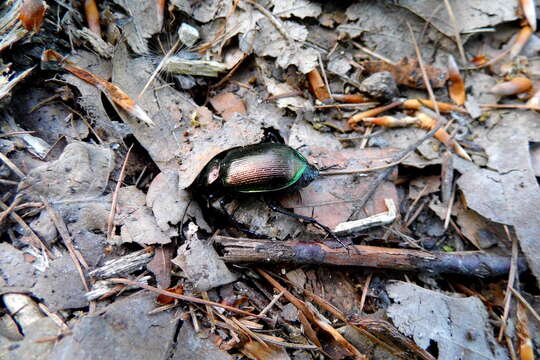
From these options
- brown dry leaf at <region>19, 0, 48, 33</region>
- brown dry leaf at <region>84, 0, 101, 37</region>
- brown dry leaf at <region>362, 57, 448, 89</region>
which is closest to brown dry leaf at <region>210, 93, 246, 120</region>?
brown dry leaf at <region>84, 0, 101, 37</region>

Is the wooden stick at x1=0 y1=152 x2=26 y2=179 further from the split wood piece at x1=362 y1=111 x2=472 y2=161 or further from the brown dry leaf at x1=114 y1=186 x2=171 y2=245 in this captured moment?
the split wood piece at x1=362 y1=111 x2=472 y2=161

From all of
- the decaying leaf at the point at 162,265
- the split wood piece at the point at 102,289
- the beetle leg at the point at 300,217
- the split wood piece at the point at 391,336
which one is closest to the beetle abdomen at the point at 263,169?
the beetle leg at the point at 300,217

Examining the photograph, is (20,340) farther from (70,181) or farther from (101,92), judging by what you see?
(101,92)

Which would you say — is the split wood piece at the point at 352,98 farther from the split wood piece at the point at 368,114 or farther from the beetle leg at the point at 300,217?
the beetle leg at the point at 300,217

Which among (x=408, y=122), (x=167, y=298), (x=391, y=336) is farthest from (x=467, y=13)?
(x=167, y=298)

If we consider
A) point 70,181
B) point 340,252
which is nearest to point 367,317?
point 340,252

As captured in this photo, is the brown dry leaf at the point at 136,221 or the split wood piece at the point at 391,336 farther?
the brown dry leaf at the point at 136,221
